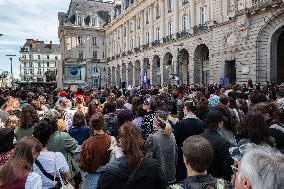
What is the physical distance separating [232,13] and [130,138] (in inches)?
1039

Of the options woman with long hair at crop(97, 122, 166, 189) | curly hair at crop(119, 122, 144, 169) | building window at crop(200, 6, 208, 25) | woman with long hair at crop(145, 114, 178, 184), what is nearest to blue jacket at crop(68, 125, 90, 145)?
woman with long hair at crop(145, 114, 178, 184)

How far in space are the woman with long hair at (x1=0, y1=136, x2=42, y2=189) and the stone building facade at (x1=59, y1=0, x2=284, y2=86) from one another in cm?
2120

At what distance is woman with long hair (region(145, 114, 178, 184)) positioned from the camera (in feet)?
18.5

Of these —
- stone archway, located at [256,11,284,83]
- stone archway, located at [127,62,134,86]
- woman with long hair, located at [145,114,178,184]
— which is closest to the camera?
woman with long hair, located at [145,114,178,184]

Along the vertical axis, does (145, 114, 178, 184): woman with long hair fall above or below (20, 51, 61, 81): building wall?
below

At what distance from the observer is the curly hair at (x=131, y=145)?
368 centimetres

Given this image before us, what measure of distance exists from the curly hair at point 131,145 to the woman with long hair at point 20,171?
3.32ft

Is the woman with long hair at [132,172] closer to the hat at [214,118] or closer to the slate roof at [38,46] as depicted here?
the hat at [214,118]

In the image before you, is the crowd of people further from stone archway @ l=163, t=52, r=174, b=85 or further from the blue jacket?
stone archway @ l=163, t=52, r=174, b=85

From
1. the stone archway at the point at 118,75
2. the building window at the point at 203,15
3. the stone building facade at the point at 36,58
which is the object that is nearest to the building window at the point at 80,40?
the stone archway at the point at 118,75

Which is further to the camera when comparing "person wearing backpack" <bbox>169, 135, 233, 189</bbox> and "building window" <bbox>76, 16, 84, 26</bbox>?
"building window" <bbox>76, 16, 84, 26</bbox>

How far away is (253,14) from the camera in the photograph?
82.0ft

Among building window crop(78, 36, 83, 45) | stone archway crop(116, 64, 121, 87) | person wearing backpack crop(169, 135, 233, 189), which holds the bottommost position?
person wearing backpack crop(169, 135, 233, 189)

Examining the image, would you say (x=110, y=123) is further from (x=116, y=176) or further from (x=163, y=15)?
(x=163, y=15)
